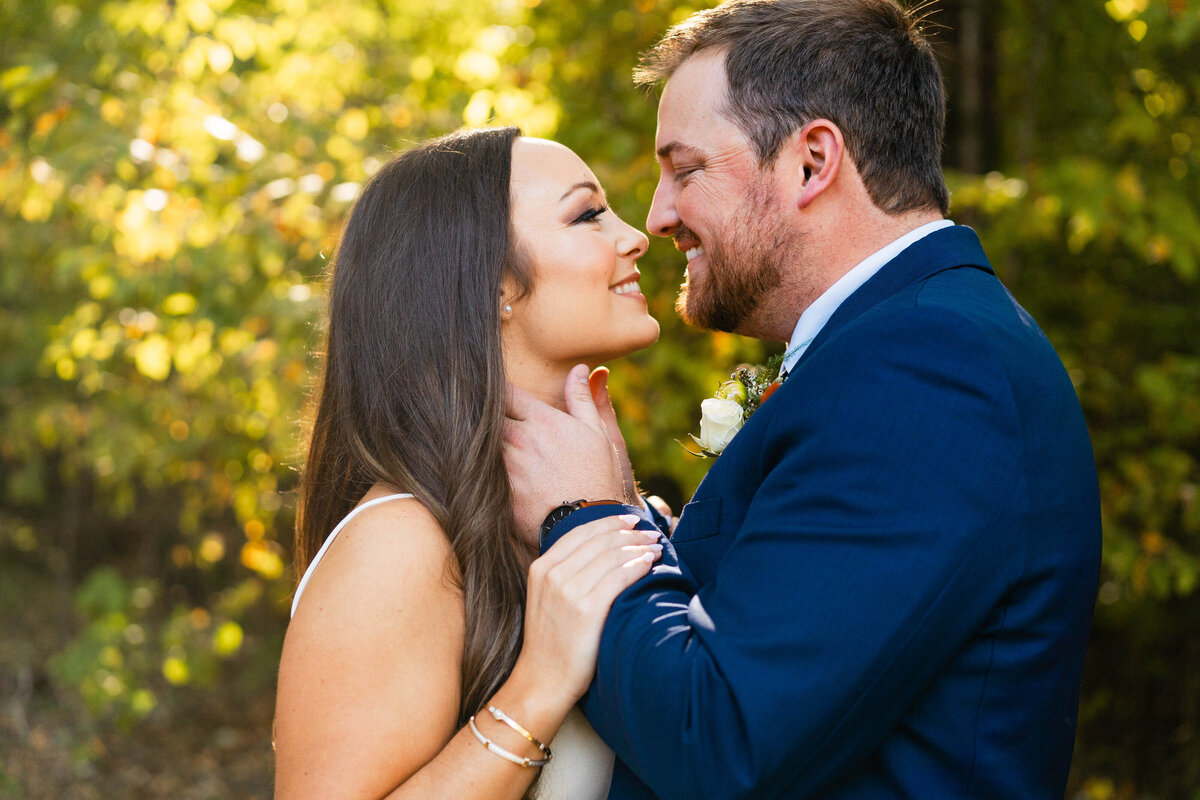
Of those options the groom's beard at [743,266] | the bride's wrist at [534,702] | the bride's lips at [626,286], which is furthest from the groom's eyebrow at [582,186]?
the bride's wrist at [534,702]

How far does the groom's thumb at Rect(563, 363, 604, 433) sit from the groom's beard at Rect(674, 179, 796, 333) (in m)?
0.32

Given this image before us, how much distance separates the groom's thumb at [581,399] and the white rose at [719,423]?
26cm

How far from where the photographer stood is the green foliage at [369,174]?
4430 millimetres

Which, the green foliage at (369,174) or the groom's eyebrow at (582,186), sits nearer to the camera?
the groom's eyebrow at (582,186)

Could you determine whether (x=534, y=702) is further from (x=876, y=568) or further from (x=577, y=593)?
(x=876, y=568)

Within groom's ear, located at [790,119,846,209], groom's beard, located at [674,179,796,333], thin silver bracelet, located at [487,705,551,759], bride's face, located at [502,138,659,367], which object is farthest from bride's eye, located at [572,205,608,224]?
thin silver bracelet, located at [487,705,551,759]

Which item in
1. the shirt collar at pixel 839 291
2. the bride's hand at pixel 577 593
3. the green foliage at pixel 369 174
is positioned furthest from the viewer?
the green foliage at pixel 369 174

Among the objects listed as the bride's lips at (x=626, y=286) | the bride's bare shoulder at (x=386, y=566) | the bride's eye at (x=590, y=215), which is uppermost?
the bride's eye at (x=590, y=215)

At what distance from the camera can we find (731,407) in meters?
2.42

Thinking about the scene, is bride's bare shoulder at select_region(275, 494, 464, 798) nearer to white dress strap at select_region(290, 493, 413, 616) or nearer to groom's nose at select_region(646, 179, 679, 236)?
white dress strap at select_region(290, 493, 413, 616)

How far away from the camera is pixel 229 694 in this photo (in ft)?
26.8

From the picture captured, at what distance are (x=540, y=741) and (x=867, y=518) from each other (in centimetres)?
80

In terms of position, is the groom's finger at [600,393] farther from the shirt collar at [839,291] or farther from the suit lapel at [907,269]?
the suit lapel at [907,269]

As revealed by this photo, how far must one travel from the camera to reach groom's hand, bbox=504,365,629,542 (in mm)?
2068
